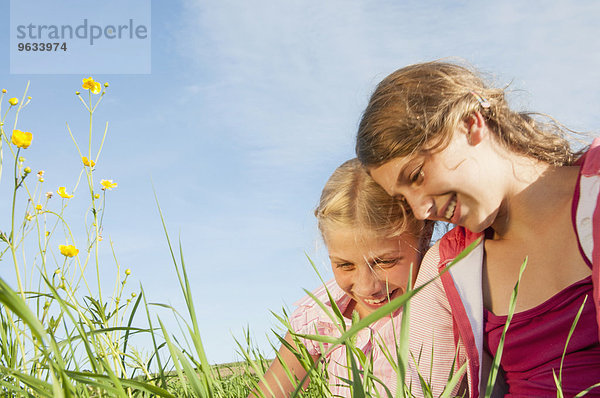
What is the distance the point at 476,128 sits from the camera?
2.08 meters

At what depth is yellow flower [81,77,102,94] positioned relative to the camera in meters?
2.01

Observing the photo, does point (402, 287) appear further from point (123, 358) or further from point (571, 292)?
point (123, 358)

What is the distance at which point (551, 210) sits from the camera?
2.10 m

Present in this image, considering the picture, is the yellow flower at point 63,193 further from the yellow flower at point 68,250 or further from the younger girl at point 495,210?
the younger girl at point 495,210

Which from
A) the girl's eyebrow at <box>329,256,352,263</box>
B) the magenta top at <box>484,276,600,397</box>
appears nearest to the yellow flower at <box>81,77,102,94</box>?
the girl's eyebrow at <box>329,256,352,263</box>

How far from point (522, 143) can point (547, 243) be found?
0.37 m

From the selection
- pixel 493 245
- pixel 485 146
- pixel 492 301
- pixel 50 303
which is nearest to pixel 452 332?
pixel 492 301

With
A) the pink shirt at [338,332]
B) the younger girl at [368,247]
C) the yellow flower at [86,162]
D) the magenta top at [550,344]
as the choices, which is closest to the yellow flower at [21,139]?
the yellow flower at [86,162]

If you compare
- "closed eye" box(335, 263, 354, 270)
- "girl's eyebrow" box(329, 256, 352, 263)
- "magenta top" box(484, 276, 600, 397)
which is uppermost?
"girl's eyebrow" box(329, 256, 352, 263)

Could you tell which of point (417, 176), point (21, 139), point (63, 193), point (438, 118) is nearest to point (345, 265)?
point (417, 176)

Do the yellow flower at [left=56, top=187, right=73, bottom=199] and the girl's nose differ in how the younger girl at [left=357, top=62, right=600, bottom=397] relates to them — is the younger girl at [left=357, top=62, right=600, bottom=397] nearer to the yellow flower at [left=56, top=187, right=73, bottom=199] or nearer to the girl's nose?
the girl's nose

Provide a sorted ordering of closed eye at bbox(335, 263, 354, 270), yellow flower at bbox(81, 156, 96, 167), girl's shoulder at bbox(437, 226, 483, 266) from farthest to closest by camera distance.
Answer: closed eye at bbox(335, 263, 354, 270) < girl's shoulder at bbox(437, 226, 483, 266) < yellow flower at bbox(81, 156, 96, 167)

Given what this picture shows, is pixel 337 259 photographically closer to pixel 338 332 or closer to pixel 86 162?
pixel 338 332

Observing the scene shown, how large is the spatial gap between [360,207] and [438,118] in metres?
0.73
